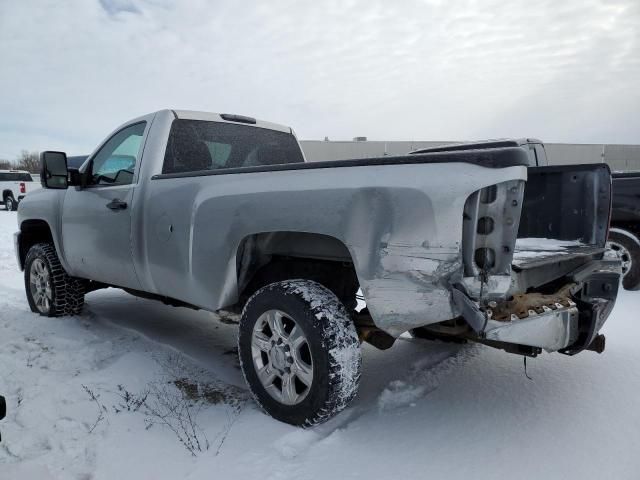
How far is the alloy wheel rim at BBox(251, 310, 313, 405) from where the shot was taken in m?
2.45

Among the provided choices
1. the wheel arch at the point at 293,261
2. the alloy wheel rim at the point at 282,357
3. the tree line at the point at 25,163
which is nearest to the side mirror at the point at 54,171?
the wheel arch at the point at 293,261

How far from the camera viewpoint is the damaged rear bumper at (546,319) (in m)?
2.06

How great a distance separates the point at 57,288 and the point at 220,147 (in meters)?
2.23

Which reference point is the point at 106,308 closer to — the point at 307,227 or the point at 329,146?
the point at 307,227

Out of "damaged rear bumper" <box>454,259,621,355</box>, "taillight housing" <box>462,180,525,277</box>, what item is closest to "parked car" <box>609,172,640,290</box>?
"damaged rear bumper" <box>454,259,621,355</box>

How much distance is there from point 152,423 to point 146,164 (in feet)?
6.18

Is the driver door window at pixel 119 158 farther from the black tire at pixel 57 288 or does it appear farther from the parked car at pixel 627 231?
the parked car at pixel 627 231

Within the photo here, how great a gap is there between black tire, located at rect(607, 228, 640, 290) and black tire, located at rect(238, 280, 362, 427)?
4732mm

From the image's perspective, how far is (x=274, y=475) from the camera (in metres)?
2.05

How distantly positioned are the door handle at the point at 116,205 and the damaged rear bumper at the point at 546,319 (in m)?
2.60

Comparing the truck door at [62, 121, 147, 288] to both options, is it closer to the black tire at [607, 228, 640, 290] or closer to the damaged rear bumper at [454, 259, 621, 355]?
the damaged rear bumper at [454, 259, 621, 355]

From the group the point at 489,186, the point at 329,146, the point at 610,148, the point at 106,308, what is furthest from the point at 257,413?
the point at 610,148

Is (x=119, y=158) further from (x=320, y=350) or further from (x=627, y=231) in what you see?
(x=627, y=231)

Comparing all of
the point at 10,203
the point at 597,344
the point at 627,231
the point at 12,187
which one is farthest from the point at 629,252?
the point at 12,187
